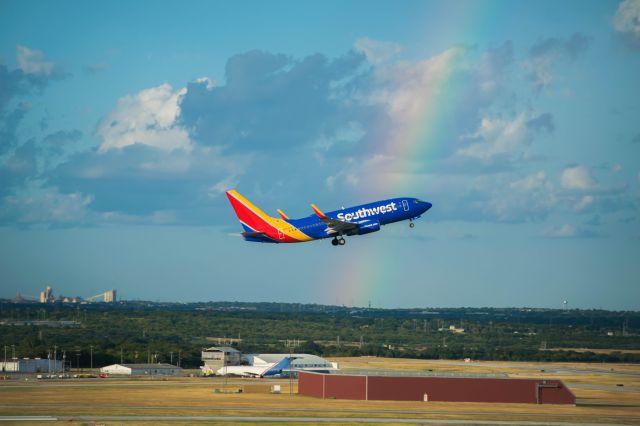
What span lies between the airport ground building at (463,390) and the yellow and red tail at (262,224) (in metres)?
22.1

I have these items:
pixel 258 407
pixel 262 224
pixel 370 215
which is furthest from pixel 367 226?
pixel 258 407

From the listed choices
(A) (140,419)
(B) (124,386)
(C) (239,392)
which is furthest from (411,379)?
(B) (124,386)

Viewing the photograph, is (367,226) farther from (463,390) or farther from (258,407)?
(258,407)

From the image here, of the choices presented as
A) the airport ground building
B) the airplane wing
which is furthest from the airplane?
the airport ground building

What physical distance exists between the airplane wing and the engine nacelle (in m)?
1.14

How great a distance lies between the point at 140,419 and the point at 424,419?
31531 millimetres

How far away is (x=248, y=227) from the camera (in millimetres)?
153375

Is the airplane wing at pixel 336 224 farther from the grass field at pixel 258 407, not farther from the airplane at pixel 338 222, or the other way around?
the grass field at pixel 258 407

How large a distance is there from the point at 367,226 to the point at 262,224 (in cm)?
1584

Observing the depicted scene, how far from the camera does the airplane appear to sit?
477 feet

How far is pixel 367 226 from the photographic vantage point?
14562cm

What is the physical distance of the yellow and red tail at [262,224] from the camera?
485ft

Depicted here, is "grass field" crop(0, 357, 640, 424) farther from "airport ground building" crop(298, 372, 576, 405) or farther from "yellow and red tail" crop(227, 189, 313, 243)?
"yellow and red tail" crop(227, 189, 313, 243)

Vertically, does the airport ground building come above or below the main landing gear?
below
